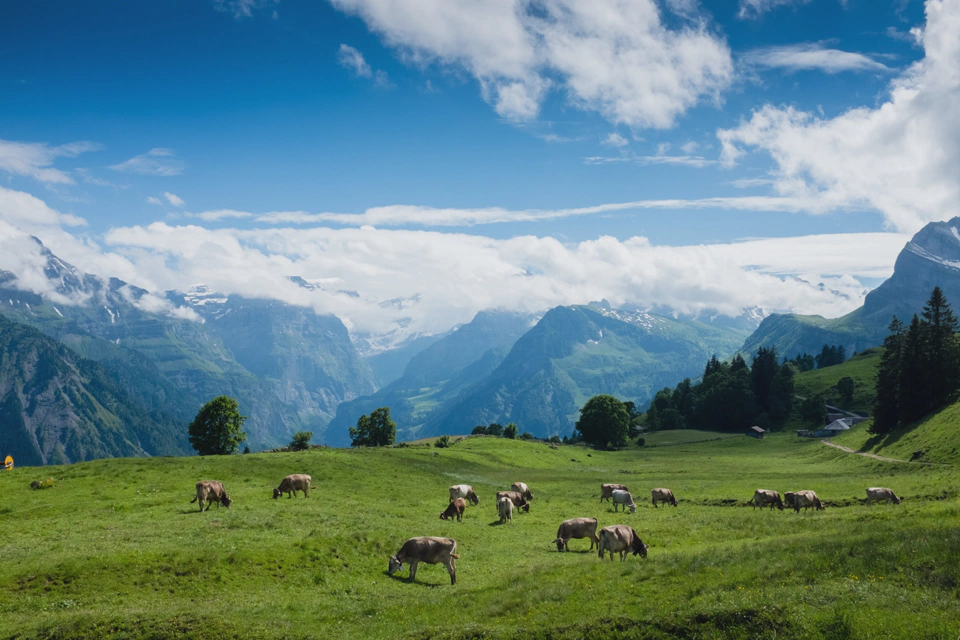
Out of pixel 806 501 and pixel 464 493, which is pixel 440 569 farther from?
pixel 806 501

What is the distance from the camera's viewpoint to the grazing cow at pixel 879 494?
141 ft

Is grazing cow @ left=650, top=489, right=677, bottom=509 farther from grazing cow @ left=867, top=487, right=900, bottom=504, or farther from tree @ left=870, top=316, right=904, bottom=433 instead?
tree @ left=870, top=316, right=904, bottom=433

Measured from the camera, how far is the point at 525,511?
48.1 m

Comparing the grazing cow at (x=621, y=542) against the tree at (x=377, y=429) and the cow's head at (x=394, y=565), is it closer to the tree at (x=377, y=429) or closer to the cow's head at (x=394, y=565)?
the cow's head at (x=394, y=565)

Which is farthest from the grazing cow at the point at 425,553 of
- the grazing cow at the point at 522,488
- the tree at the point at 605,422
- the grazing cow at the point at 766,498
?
the tree at the point at 605,422

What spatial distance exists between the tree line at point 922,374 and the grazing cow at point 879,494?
57.4 metres

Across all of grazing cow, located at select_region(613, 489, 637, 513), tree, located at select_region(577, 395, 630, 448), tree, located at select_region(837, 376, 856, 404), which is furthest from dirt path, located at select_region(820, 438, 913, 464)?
tree, located at select_region(837, 376, 856, 404)

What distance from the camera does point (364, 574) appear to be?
96.4 feet

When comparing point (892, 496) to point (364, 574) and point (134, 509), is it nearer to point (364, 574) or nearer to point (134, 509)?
point (364, 574)

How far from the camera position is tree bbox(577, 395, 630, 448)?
14488 cm

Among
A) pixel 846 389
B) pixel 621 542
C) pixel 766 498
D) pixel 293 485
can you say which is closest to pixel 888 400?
pixel 766 498

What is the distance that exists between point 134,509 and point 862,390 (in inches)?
7495

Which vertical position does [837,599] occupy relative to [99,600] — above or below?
above

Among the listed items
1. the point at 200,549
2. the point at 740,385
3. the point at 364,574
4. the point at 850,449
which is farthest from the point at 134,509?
the point at 740,385
